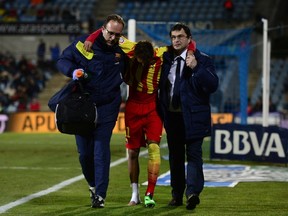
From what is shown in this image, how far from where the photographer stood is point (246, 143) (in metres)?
15.6

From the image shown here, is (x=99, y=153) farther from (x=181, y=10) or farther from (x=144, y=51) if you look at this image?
(x=181, y=10)

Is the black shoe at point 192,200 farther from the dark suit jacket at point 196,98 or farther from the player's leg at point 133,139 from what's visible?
the player's leg at point 133,139

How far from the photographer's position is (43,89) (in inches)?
1313

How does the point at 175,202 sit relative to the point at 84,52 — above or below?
below

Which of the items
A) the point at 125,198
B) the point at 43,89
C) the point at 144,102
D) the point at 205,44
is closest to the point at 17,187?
the point at 125,198

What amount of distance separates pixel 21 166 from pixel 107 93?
235 inches

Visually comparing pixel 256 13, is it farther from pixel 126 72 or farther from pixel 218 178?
pixel 126 72

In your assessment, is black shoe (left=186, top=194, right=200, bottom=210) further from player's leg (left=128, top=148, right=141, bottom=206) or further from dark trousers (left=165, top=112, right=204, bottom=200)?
player's leg (left=128, top=148, right=141, bottom=206)

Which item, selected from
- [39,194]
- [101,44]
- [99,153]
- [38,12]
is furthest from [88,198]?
[38,12]

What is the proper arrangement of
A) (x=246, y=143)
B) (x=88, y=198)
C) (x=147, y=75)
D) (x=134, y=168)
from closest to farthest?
(x=147, y=75), (x=134, y=168), (x=88, y=198), (x=246, y=143)

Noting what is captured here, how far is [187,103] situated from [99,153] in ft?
3.34

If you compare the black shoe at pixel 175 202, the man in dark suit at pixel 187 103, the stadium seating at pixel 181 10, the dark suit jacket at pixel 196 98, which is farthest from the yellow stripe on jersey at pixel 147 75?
the stadium seating at pixel 181 10

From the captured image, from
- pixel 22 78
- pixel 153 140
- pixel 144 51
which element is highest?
pixel 144 51

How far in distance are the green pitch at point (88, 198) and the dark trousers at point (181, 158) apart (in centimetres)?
24
